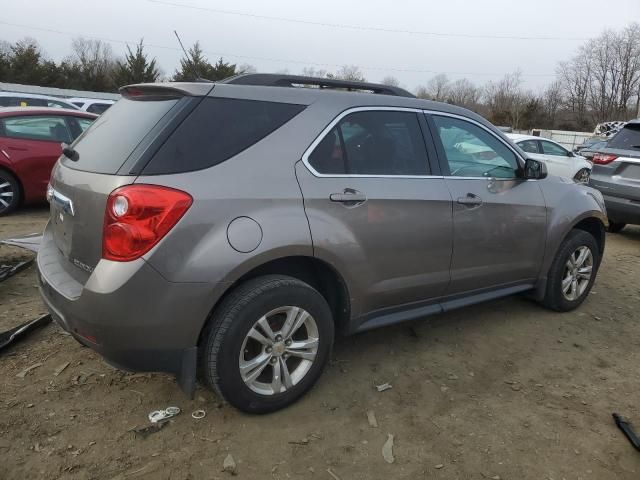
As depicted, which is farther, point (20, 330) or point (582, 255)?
point (582, 255)

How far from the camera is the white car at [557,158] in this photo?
1312cm

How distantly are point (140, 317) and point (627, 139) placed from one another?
7307 mm

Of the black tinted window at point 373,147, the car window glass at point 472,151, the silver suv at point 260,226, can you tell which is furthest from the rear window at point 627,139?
the black tinted window at point 373,147

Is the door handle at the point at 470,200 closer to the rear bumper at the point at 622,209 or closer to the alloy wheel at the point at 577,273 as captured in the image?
the alloy wheel at the point at 577,273

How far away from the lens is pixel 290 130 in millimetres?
2783

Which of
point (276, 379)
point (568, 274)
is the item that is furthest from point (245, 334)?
point (568, 274)

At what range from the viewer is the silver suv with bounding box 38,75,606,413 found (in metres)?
2.37

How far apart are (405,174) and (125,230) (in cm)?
169

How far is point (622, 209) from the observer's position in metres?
7.03

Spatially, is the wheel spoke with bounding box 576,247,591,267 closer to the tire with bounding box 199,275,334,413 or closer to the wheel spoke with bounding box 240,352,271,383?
the tire with bounding box 199,275,334,413

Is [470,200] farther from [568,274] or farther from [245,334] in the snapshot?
[245,334]

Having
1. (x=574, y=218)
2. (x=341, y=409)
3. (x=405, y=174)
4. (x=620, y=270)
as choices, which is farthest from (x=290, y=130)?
(x=620, y=270)

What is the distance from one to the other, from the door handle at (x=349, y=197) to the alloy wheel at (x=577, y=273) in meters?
2.35

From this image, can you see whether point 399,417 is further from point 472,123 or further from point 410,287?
point 472,123
